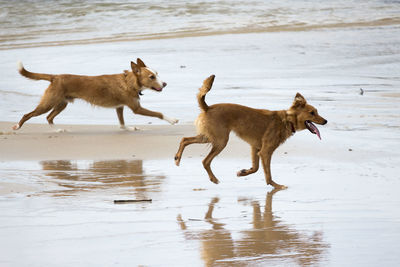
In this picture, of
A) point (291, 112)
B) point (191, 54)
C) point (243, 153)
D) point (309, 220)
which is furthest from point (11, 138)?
point (191, 54)

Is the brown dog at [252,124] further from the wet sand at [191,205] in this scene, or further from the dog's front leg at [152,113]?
the dog's front leg at [152,113]

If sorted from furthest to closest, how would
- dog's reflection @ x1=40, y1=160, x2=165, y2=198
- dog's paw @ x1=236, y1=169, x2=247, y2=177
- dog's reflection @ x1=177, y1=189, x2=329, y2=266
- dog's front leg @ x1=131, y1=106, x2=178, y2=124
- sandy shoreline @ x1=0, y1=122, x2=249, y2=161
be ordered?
dog's front leg @ x1=131, y1=106, x2=178, y2=124
sandy shoreline @ x1=0, y1=122, x2=249, y2=161
dog's paw @ x1=236, y1=169, x2=247, y2=177
dog's reflection @ x1=40, y1=160, x2=165, y2=198
dog's reflection @ x1=177, y1=189, x2=329, y2=266

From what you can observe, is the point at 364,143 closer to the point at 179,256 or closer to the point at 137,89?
the point at 137,89

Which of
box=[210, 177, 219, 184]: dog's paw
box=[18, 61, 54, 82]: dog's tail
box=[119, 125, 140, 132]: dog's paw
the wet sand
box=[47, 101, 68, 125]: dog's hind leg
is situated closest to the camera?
the wet sand

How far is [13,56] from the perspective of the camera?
910 inches

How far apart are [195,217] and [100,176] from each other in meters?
2.14

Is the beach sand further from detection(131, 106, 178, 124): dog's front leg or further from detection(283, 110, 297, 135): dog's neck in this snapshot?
detection(283, 110, 297, 135): dog's neck

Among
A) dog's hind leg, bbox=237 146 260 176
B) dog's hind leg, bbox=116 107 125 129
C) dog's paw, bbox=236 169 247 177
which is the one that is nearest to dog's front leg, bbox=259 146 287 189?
dog's hind leg, bbox=237 146 260 176

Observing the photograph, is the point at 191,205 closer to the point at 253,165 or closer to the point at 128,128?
the point at 253,165

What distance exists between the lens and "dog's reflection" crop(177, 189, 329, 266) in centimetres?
509

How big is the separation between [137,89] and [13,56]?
11870 millimetres

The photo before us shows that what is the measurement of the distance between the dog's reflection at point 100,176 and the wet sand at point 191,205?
13 mm

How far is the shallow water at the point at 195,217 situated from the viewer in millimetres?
5188

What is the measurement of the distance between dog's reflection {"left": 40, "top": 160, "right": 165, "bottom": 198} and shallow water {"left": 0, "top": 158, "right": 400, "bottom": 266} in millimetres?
11
